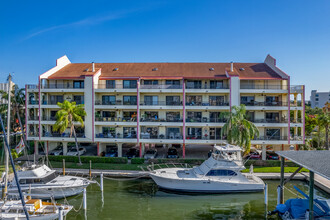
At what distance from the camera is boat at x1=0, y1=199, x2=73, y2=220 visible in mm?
16797

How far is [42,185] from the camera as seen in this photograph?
21.5 metres

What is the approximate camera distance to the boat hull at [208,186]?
2309cm

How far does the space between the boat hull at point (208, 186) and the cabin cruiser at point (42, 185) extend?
8.74 meters

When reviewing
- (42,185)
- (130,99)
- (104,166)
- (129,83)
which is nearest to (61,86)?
(129,83)

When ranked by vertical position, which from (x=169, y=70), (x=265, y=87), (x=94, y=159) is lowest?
(x=94, y=159)

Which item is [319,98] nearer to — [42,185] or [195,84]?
[195,84]

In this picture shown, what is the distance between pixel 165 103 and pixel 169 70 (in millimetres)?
6411

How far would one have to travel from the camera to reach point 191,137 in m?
33.2

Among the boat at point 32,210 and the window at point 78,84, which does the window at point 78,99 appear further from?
the boat at point 32,210

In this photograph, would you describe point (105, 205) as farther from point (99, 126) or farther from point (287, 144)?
point (287, 144)

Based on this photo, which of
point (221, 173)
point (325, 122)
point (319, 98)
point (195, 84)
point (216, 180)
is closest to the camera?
point (216, 180)

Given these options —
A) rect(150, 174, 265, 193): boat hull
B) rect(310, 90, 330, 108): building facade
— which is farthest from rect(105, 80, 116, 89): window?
rect(310, 90, 330, 108): building facade

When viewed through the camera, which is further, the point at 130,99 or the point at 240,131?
the point at 130,99

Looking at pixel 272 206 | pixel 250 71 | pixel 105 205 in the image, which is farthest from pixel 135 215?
pixel 250 71
